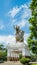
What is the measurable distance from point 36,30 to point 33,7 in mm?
2418

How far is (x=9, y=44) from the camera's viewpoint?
33.5m

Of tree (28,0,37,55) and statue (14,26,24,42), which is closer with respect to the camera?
tree (28,0,37,55)

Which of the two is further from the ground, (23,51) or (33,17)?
(33,17)

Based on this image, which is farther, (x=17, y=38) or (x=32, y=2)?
(x=17, y=38)

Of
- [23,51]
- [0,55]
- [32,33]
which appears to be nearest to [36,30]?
[32,33]

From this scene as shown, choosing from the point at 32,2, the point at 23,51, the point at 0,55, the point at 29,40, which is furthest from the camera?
the point at 0,55

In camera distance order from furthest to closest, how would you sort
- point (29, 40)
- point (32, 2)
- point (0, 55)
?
point (0, 55), point (32, 2), point (29, 40)

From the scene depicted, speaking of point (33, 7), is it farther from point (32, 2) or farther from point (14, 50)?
point (14, 50)

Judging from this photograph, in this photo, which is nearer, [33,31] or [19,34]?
[33,31]

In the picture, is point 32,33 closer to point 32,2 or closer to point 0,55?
point 32,2

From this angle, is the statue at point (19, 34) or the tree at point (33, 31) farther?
the statue at point (19, 34)

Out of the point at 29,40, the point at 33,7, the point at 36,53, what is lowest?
the point at 36,53

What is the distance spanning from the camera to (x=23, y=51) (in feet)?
108

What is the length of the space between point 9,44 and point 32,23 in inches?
556
